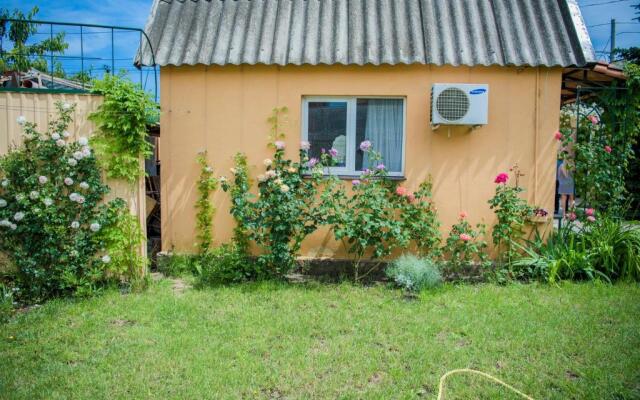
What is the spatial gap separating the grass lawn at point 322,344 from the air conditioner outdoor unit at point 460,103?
2259 millimetres

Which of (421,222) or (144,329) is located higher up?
(421,222)

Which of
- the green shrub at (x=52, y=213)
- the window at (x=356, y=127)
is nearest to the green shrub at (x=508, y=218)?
the window at (x=356, y=127)

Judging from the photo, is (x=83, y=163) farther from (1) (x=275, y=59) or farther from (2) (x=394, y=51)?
(2) (x=394, y=51)

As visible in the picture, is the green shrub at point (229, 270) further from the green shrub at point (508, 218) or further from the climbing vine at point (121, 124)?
the green shrub at point (508, 218)

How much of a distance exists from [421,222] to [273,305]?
2.37 m

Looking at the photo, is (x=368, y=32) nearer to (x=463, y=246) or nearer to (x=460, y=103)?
(x=460, y=103)

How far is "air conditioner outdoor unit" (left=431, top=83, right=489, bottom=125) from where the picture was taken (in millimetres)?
6395

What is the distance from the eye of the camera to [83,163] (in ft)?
19.3

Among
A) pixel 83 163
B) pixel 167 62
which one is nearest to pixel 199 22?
pixel 167 62

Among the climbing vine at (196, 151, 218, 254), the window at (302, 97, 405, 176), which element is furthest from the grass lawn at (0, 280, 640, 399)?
the window at (302, 97, 405, 176)

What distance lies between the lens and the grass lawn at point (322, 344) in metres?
3.65

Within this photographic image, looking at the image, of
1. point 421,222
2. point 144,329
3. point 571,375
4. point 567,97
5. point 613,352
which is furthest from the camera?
point 567,97

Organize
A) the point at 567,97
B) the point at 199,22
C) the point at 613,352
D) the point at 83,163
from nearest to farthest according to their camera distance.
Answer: the point at 613,352, the point at 83,163, the point at 199,22, the point at 567,97

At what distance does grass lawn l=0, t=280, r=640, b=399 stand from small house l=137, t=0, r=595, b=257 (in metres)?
1.64
